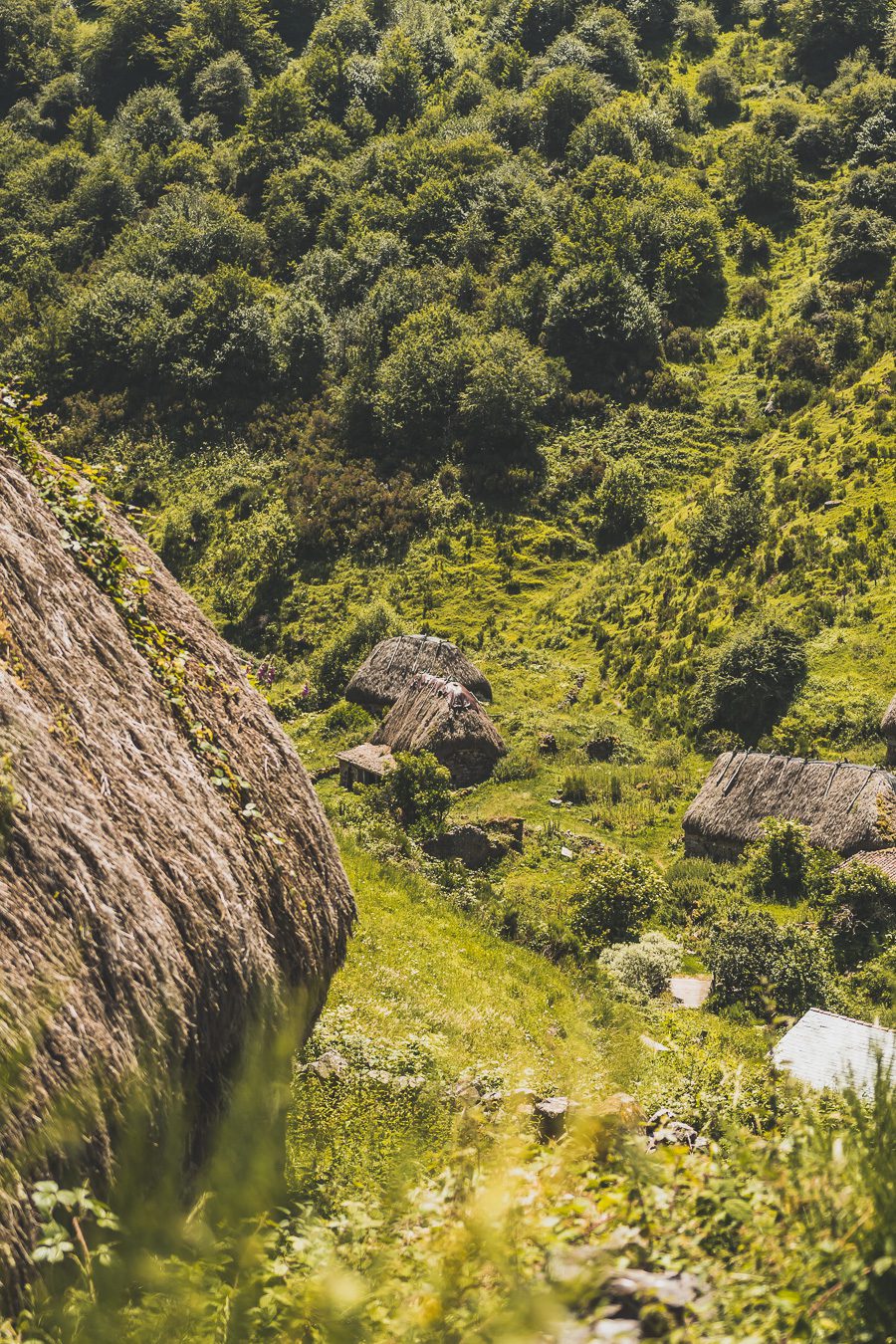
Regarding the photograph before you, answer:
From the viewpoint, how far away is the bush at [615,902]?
1877 centimetres

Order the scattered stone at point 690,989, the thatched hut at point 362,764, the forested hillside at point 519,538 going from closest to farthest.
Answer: the forested hillside at point 519,538 < the scattered stone at point 690,989 < the thatched hut at point 362,764

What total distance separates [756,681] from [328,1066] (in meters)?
23.5

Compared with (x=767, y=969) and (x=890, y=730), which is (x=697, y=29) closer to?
(x=890, y=730)

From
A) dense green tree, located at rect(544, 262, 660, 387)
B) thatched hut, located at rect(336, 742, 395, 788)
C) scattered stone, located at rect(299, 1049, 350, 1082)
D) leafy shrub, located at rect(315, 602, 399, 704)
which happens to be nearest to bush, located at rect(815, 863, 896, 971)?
thatched hut, located at rect(336, 742, 395, 788)

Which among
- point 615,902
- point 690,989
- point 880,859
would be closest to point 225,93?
point 615,902

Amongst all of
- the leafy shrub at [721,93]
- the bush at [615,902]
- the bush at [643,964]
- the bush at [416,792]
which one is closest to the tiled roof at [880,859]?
the bush at [615,902]

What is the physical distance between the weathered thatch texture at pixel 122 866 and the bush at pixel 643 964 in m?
8.87

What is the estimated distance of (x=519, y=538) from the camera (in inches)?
1773

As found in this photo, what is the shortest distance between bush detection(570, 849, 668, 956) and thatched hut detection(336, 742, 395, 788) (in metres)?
8.16

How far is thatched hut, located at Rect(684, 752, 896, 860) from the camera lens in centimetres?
2134

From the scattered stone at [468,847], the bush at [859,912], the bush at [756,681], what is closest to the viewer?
the bush at [859,912]

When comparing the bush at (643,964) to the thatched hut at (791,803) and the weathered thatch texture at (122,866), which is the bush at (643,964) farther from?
the weathered thatch texture at (122,866)

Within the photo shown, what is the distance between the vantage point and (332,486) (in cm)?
4919

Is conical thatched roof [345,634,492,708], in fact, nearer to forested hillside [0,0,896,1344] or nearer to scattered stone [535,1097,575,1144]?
forested hillside [0,0,896,1344]
